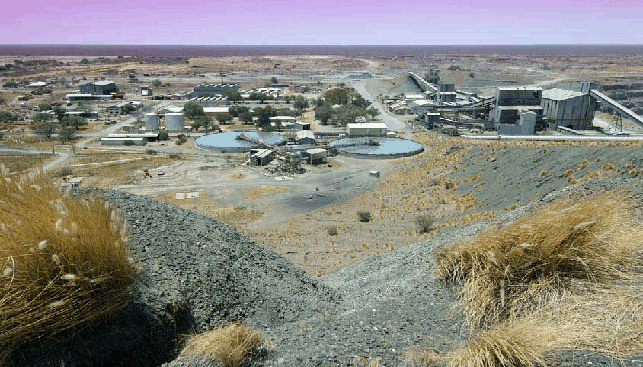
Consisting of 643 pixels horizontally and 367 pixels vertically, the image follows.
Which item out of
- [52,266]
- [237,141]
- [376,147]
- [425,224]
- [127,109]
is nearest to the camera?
[52,266]

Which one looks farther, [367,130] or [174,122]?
[174,122]

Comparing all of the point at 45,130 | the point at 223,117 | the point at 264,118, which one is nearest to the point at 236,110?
the point at 223,117

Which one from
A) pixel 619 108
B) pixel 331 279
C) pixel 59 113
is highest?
pixel 619 108

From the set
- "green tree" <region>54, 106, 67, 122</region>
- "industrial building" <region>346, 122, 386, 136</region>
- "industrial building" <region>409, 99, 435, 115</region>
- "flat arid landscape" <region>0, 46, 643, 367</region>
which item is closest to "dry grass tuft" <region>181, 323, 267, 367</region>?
"flat arid landscape" <region>0, 46, 643, 367</region>

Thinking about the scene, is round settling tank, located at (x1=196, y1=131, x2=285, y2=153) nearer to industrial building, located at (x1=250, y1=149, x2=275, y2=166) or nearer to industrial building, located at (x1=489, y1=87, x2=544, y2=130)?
industrial building, located at (x1=250, y1=149, x2=275, y2=166)

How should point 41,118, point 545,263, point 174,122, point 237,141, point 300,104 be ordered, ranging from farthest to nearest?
1. point 300,104
2. point 41,118
3. point 174,122
4. point 237,141
5. point 545,263

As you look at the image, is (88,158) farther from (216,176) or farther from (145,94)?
(145,94)

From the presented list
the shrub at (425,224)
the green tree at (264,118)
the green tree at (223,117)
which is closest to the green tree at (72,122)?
the green tree at (223,117)

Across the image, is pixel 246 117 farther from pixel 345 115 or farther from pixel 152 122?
pixel 345 115
